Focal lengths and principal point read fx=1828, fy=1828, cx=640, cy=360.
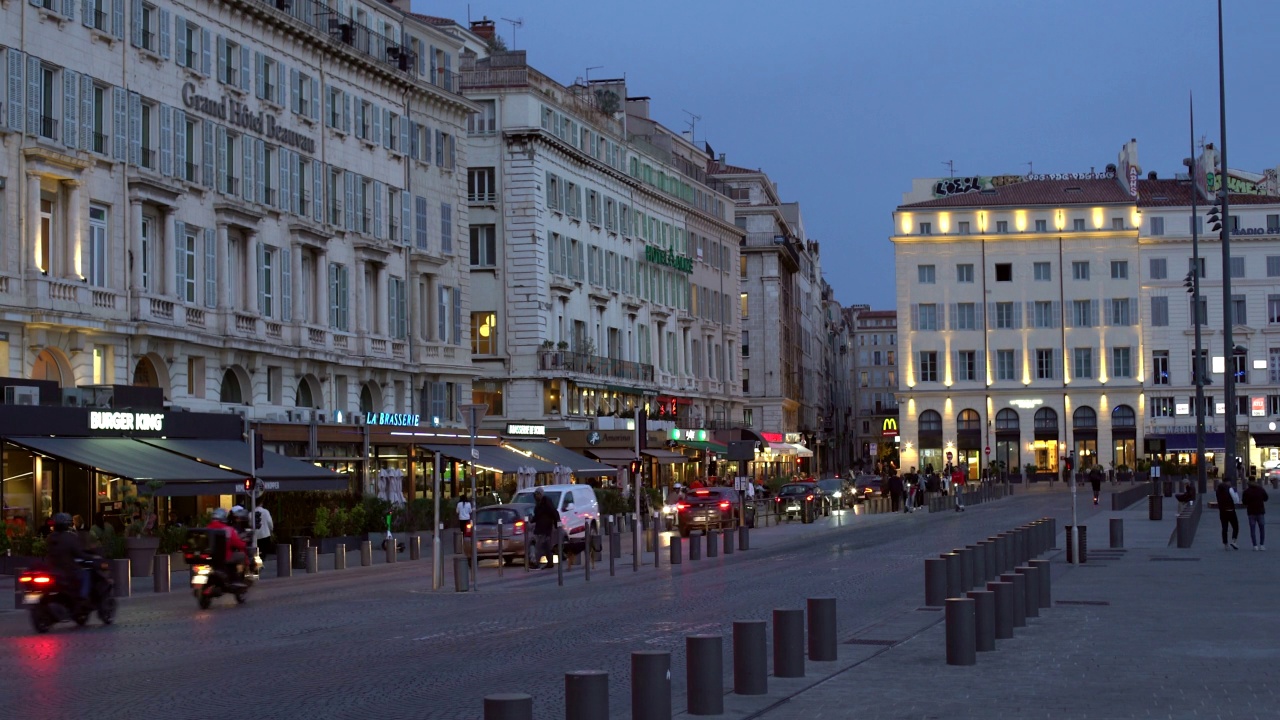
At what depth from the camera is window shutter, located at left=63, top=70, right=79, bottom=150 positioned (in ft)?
137

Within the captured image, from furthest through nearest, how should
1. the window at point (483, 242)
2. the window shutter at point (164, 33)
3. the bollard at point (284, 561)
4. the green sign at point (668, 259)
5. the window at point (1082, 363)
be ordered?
the window at point (1082, 363)
the green sign at point (668, 259)
the window at point (483, 242)
the window shutter at point (164, 33)
the bollard at point (284, 561)

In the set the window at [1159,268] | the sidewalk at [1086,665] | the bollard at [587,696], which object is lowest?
the sidewalk at [1086,665]

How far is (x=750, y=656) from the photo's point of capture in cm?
1396

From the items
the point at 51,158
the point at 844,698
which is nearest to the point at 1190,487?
the point at 51,158

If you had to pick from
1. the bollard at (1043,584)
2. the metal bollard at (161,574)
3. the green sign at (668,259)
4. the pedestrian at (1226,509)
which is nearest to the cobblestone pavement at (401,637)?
the metal bollard at (161,574)

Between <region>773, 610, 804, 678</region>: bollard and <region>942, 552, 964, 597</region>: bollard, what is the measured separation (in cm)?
728

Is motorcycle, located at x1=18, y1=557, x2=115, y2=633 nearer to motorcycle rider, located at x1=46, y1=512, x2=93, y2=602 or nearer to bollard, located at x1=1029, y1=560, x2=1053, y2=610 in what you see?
motorcycle rider, located at x1=46, y1=512, x2=93, y2=602

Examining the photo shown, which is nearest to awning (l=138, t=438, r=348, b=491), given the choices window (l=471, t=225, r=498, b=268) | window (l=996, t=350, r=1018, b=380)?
window (l=471, t=225, r=498, b=268)

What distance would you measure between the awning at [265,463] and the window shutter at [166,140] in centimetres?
697

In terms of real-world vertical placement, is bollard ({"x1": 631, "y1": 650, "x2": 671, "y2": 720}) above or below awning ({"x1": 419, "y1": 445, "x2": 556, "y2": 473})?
below

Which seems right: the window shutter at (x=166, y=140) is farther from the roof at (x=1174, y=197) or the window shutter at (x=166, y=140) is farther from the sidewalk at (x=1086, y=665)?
the roof at (x=1174, y=197)

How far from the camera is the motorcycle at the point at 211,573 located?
26.7m

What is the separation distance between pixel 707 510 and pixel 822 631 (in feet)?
121

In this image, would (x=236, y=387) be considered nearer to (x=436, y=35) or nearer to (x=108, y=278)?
(x=108, y=278)
